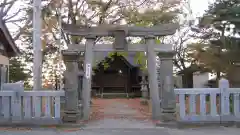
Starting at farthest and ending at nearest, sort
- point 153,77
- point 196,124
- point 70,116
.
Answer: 1. point 153,77
2. point 70,116
3. point 196,124

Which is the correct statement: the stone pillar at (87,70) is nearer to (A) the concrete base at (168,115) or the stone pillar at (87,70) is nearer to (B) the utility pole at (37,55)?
(B) the utility pole at (37,55)

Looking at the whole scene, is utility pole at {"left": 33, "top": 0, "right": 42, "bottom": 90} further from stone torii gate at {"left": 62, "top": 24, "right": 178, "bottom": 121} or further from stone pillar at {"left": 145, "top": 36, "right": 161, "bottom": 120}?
stone pillar at {"left": 145, "top": 36, "right": 161, "bottom": 120}

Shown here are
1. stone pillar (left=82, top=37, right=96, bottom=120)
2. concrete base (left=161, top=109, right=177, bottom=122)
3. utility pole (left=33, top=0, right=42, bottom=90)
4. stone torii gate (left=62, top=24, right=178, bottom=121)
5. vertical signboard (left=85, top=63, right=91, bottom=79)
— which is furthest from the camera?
utility pole (left=33, top=0, right=42, bottom=90)

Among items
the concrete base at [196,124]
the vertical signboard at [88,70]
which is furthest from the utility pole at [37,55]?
the concrete base at [196,124]

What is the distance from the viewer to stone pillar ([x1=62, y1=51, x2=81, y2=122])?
11539 mm

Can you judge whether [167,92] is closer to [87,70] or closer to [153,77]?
[153,77]

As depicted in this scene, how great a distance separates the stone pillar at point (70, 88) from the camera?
37.9ft

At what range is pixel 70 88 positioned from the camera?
1160 centimetres

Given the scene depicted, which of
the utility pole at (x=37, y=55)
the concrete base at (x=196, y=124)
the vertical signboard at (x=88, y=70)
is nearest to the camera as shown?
the concrete base at (x=196, y=124)

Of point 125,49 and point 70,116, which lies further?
point 125,49

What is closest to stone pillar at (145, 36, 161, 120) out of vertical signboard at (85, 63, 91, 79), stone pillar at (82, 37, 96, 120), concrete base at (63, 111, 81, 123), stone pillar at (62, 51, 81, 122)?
stone pillar at (82, 37, 96, 120)

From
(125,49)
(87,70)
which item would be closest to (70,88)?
(87,70)

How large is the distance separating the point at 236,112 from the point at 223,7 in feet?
20.7

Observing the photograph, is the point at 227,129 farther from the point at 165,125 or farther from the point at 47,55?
the point at 47,55
